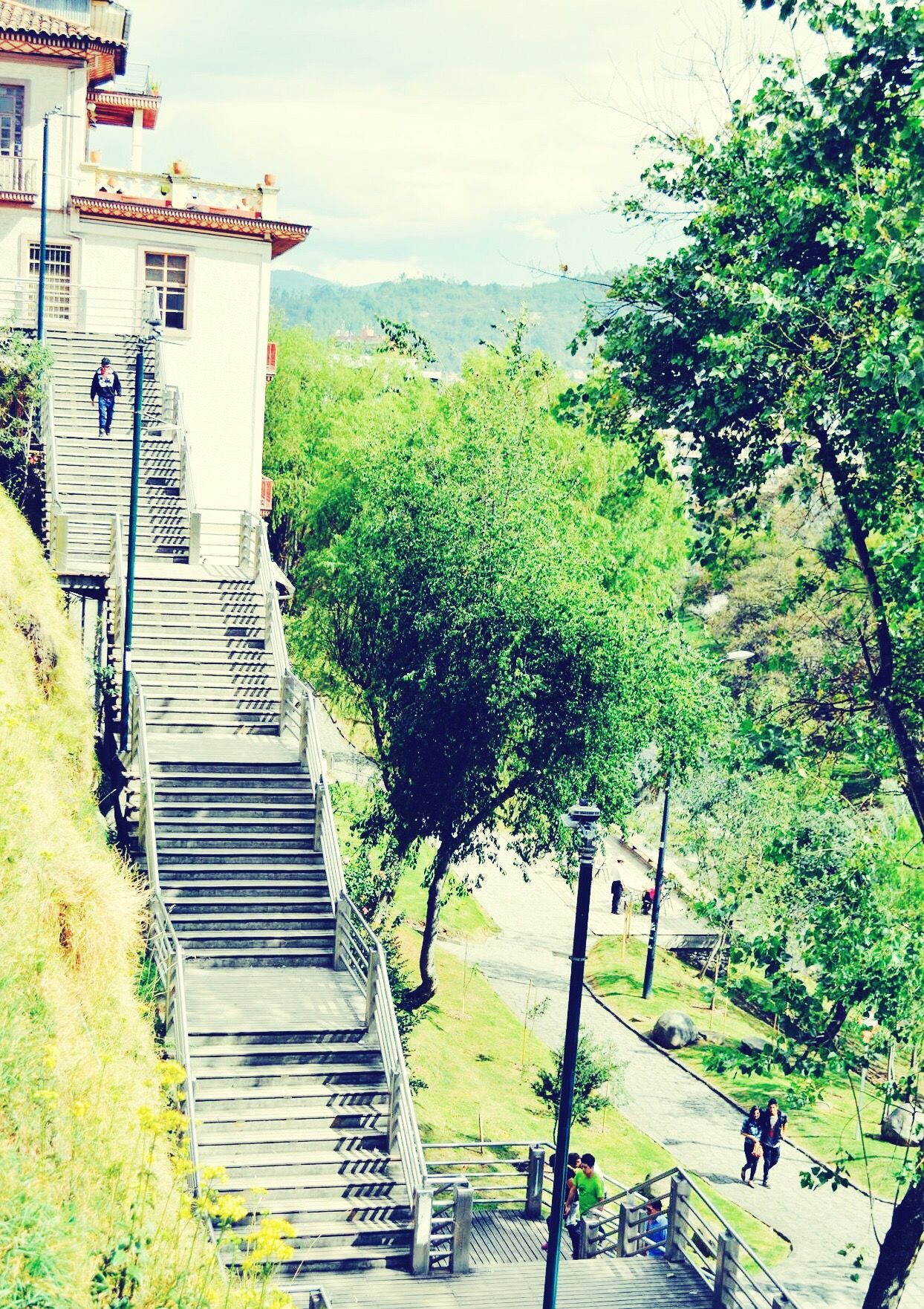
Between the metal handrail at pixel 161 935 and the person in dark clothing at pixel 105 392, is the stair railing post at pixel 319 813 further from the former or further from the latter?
the person in dark clothing at pixel 105 392

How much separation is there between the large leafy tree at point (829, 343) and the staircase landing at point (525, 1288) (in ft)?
8.14

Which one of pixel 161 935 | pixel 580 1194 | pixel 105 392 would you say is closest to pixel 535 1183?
pixel 580 1194

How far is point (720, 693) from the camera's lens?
24469mm

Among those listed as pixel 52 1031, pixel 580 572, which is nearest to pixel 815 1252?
pixel 580 572

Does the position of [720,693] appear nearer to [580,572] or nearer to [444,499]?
[580,572]

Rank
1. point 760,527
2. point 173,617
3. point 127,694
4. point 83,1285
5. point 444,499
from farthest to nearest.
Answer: point 444,499
point 173,617
point 127,694
point 760,527
point 83,1285

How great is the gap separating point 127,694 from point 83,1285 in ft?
42.4

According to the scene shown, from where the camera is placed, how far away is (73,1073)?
10828 mm

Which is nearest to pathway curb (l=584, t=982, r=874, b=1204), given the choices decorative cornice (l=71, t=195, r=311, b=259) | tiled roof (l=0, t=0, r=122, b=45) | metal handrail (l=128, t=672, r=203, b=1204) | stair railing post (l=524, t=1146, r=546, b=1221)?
stair railing post (l=524, t=1146, r=546, b=1221)

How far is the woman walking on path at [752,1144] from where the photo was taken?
2234 cm

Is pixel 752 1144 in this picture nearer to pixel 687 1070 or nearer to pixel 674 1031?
pixel 687 1070

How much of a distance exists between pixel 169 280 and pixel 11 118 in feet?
16.3

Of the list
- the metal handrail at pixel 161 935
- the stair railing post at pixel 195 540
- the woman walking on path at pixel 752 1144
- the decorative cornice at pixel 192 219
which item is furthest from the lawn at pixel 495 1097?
the decorative cornice at pixel 192 219

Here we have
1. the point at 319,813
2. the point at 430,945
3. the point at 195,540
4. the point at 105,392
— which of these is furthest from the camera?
the point at 430,945
